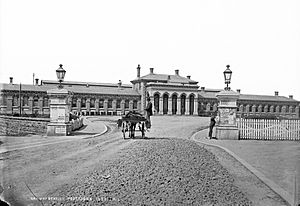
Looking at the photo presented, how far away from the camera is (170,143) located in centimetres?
577

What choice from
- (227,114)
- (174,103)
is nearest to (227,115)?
(227,114)

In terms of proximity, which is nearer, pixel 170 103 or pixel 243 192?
pixel 243 192

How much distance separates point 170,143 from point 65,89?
3.62 metres

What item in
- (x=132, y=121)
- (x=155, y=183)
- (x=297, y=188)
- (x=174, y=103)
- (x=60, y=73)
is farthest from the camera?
(x=174, y=103)

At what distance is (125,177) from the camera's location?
180 inches

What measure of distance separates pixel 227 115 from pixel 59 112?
4875 mm

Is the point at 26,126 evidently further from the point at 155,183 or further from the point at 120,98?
the point at 155,183

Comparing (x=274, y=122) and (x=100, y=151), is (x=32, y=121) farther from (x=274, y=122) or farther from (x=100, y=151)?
(x=274, y=122)

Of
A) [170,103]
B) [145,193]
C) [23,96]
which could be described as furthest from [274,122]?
[170,103]

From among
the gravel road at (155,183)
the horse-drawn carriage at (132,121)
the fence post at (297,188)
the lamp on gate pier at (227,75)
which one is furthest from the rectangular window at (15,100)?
the fence post at (297,188)

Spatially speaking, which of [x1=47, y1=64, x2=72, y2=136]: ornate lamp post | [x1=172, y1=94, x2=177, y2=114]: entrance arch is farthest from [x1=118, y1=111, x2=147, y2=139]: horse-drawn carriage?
[x1=172, y1=94, x2=177, y2=114]: entrance arch

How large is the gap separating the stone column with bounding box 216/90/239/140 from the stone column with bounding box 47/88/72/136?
4.24m

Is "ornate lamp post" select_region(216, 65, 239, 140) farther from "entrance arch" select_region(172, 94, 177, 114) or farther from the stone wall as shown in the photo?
"entrance arch" select_region(172, 94, 177, 114)

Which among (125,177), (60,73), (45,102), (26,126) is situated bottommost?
(125,177)
